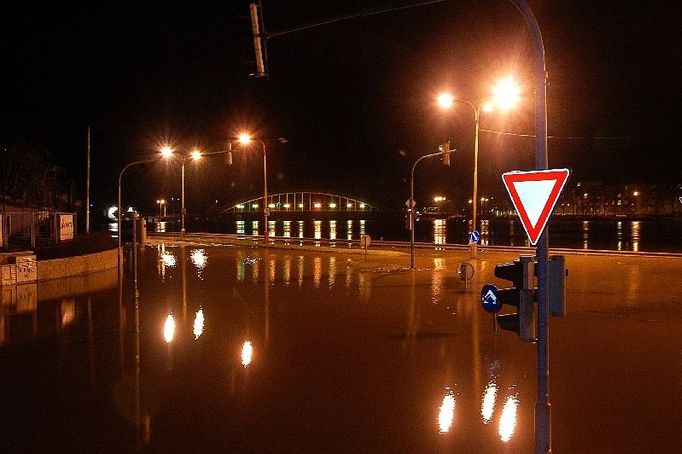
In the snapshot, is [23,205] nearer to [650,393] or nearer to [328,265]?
[328,265]

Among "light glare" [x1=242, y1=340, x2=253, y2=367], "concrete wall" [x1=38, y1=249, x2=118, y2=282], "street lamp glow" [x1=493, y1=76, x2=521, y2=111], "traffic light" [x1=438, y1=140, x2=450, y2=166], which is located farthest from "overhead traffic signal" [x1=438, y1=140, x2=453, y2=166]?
"light glare" [x1=242, y1=340, x2=253, y2=367]

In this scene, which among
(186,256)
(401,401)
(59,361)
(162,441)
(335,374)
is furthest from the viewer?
(186,256)

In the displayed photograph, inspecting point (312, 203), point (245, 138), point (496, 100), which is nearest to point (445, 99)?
point (496, 100)

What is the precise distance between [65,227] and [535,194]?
103ft

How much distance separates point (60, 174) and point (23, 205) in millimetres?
21231

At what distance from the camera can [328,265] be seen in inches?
1212

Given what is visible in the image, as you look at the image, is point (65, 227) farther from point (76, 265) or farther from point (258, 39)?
point (258, 39)

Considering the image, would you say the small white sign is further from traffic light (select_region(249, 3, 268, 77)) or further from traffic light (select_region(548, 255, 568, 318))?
traffic light (select_region(548, 255, 568, 318))

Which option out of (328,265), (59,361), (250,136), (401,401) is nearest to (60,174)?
(250,136)

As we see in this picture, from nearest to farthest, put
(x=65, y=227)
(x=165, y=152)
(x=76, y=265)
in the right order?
(x=76, y=265) < (x=65, y=227) < (x=165, y=152)

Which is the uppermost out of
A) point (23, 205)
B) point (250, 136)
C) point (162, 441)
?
point (250, 136)

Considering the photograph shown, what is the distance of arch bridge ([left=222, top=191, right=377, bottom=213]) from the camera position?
17212 cm

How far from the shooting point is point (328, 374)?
10195mm

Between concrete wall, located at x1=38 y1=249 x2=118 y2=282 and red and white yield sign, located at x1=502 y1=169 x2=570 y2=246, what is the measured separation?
20.6m
